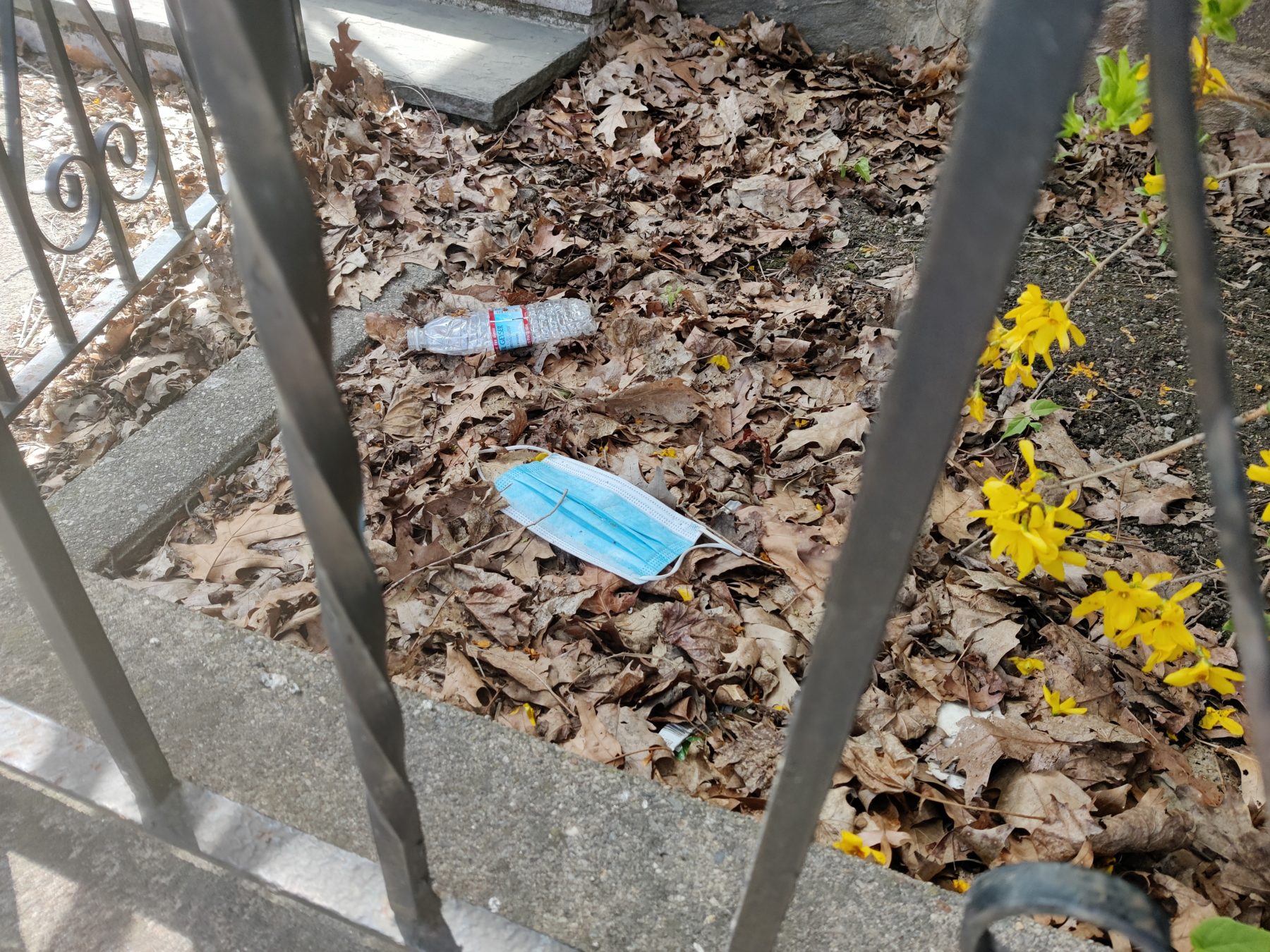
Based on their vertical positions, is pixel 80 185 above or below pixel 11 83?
below

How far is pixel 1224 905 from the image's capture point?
5.52ft

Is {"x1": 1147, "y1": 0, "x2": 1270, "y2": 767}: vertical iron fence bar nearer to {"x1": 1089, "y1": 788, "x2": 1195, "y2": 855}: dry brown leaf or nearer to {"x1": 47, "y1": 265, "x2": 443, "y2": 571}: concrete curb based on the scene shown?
{"x1": 1089, "y1": 788, "x2": 1195, "y2": 855}: dry brown leaf

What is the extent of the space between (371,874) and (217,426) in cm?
190

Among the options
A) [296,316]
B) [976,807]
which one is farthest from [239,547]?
[296,316]

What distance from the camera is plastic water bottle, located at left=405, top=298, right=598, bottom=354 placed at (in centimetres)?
306

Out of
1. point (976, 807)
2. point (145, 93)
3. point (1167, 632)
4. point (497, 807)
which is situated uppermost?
point (145, 93)

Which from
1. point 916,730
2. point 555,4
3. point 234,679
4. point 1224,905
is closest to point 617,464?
point 916,730

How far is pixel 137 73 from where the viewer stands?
2.67m

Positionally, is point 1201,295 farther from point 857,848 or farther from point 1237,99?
point 857,848

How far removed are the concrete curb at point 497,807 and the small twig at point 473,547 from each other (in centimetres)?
66

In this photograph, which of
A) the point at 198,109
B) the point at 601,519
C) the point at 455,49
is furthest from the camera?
the point at 455,49

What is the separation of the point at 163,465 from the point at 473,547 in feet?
2.87

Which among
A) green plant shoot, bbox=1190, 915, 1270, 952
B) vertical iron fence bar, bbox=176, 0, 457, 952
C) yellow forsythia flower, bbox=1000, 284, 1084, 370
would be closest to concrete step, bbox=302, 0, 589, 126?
yellow forsythia flower, bbox=1000, 284, 1084, 370

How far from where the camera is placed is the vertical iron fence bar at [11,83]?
213 centimetres
